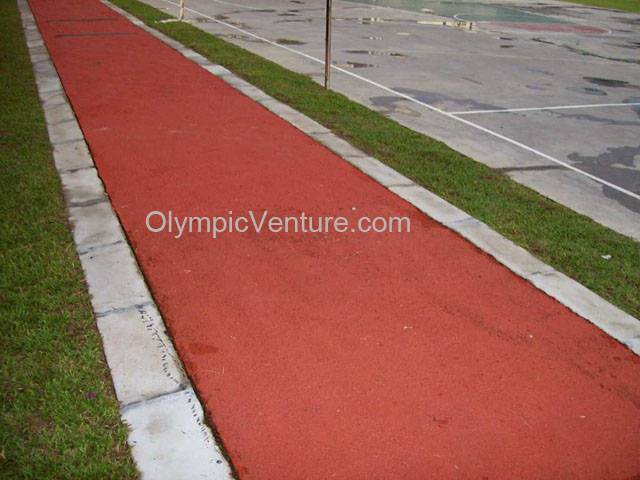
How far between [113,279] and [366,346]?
79.8 inches

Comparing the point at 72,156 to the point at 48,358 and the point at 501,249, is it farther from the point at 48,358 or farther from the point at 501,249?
the point at 501,249

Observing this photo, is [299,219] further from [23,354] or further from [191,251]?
[23,354]

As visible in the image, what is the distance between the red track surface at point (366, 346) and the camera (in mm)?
3303

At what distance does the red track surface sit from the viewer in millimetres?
3303

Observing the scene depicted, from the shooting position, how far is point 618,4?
37.2 metres

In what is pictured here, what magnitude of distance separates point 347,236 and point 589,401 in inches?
100

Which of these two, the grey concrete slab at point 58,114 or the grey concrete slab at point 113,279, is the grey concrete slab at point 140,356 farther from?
the grey concrete slab at point 58,114

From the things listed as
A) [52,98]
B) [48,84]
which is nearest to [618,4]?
[48,84]

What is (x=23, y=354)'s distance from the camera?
3.79 m

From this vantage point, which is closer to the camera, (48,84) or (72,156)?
(72,156)

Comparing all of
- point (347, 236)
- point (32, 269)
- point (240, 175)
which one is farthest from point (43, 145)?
point (347, 236)

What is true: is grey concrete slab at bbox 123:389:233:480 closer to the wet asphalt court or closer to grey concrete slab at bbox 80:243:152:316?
grey concrete slab at bbox 80:243:152:316
